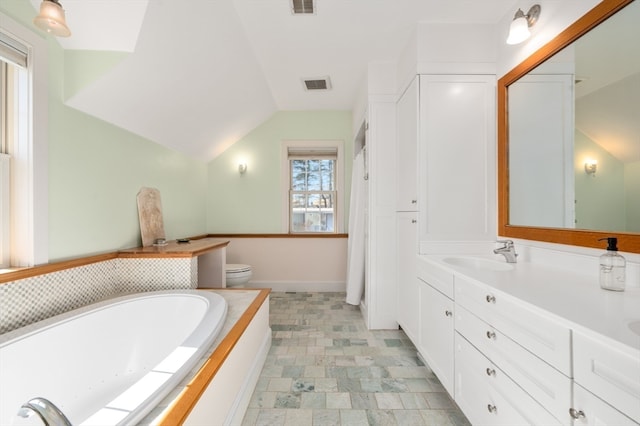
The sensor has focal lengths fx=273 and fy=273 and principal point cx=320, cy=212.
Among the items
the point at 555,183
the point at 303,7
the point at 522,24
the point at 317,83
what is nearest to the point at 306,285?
the point at 317,83

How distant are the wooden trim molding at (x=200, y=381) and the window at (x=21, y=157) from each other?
43.5 inches

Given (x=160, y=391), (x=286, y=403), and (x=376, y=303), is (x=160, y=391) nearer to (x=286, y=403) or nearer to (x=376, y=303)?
(x=286, y=403)

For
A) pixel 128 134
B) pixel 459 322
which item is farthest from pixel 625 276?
pixel 128 134

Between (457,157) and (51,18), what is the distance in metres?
2.23

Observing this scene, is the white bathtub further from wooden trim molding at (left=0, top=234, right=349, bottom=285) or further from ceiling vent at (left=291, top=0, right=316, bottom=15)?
ceiling vent at (left=291, top=0, right=316, bottom=15)

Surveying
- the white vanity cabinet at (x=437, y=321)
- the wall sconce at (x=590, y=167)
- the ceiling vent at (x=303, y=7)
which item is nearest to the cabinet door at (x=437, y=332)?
the white vanity cabinet at (x=437, y=321)

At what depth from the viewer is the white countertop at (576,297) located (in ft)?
2.35

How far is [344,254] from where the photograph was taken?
3.72m

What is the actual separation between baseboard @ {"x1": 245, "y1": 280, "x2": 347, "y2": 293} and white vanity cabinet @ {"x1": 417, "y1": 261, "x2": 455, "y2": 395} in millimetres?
1858

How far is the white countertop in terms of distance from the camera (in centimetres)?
72

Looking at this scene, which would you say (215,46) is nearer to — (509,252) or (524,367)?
(509,252)

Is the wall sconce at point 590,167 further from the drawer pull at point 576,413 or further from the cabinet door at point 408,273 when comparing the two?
the drawer pull at point 576,413

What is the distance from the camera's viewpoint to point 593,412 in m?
0.72

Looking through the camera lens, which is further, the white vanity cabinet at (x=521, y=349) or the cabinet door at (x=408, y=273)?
the cabinet door at (x=408, y=273)
